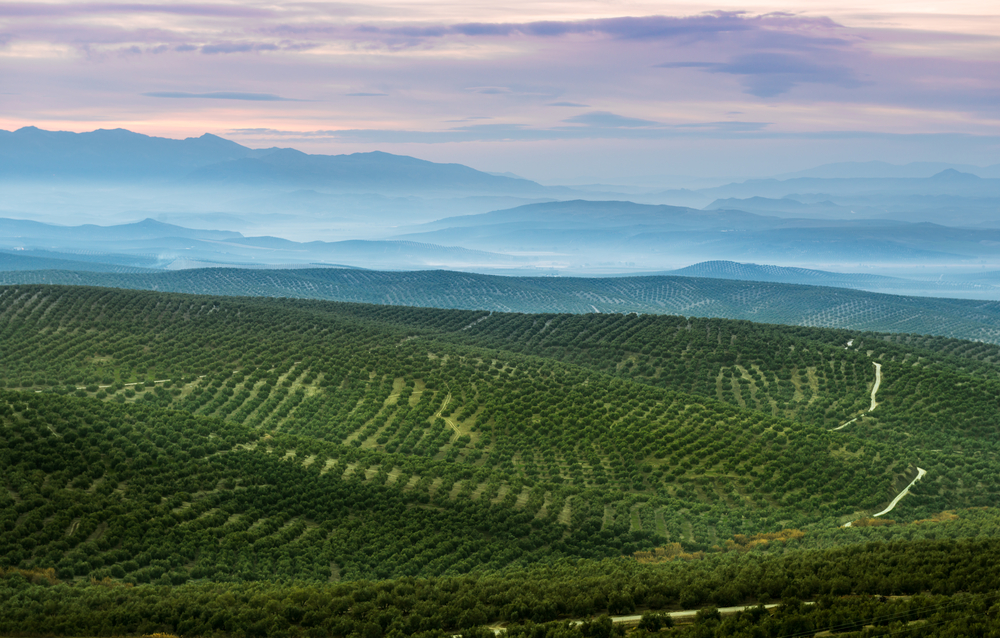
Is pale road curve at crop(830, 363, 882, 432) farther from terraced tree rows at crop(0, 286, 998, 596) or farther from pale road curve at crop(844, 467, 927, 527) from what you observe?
pale road curve at crop(844, 467, 927, 527)

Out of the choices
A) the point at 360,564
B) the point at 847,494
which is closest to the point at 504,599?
the point at 360,564

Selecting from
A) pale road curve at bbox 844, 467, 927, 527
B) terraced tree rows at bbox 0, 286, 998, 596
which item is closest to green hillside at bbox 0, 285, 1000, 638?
terraced tree rows at bbox 0, 286, 998, 596

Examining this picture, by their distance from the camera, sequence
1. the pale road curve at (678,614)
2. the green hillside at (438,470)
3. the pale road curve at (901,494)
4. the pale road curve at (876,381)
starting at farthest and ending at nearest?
the pale road curve at (876,381) → the pale road curve at (901,494) → the green hillside at (438,470) → the pale road curve at (678,614)

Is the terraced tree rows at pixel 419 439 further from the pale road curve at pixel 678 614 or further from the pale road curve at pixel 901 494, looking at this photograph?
the pale road curve at pixel 678 614

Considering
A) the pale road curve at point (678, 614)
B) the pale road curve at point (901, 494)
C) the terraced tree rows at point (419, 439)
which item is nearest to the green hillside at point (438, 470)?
the terraced tree rows at point (419, 439)

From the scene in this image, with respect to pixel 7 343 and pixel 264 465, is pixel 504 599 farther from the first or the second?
pixel 7 343

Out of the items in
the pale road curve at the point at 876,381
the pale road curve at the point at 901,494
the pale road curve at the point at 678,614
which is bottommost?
the pale road curve at the point at 901,494

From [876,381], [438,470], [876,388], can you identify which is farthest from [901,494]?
[876,381]

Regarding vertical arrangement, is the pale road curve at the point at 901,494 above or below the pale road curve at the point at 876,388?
below

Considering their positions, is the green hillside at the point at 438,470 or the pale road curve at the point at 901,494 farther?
the pale road curve at the point at 901,494
